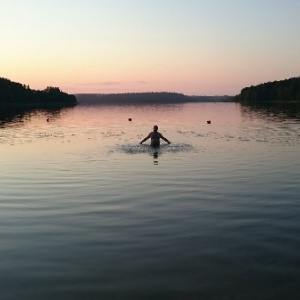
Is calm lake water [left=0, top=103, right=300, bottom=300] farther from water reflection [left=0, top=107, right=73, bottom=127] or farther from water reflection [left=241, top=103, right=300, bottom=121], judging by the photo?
water reflection [left=241, top=103, right=300, bottom=121]

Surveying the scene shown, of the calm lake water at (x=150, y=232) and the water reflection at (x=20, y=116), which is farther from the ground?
the water reflection at (x=20, y=116)

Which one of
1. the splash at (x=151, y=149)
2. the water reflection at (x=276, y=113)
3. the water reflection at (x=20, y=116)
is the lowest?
the splash at (x=151, y=149)

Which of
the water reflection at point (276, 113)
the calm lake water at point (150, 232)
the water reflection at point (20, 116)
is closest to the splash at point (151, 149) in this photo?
the calm lake water at point (150, 232)

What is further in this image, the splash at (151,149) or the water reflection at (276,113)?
the water reflection at (276,113)

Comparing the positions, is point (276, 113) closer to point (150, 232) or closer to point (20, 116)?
point (20, 116)

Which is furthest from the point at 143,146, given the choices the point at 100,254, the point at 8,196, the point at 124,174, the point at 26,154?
the point at 100,254

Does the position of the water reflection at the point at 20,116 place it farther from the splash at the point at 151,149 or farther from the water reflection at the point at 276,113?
the water reflection at the point at 276,113

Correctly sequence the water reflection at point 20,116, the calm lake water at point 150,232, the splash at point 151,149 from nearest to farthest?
the calm lake water at point 150,232
the splash at point 151,149
the water reflection at point 20,116

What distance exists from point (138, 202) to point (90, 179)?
19.1 ft

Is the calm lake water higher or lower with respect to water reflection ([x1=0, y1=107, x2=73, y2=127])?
lower

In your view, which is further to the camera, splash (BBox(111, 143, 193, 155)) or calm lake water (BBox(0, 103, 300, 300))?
splash (BBox(111, 143, 193, 155))

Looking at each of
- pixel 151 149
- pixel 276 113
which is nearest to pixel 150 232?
pixel 151 149

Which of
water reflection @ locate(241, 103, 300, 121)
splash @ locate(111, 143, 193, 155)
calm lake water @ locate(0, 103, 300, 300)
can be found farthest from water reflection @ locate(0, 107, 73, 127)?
calm lake water @ locate(0, 103, 300, 300)

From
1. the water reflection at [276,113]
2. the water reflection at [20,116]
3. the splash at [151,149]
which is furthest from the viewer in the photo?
the water reflection at [276,113]
